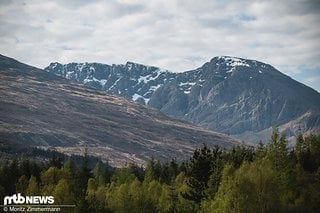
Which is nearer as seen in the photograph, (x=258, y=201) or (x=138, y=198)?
(x=258, y=201)

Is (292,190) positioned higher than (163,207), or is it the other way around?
(292,190)

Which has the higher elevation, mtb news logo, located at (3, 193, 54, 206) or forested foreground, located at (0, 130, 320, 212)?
forested foreground, located at (0, 130, 320, 212)

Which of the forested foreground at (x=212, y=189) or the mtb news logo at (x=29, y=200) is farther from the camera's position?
the mtb news logo at (x=29, y=200)

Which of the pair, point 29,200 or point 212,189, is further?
point 29,200

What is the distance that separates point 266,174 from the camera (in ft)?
228

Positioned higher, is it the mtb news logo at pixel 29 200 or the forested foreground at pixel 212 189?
the forested foreground at pixel 212 189

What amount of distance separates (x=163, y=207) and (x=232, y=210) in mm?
25498

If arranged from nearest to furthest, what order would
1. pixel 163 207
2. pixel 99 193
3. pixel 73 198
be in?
pixel 73 198
pixel 163 207
pixel 99 193

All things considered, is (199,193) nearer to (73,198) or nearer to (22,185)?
(73,198)

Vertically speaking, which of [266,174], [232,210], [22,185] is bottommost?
[22,185]

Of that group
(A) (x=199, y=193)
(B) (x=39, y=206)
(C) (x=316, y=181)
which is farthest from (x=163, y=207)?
(C) (x=316, y=181)

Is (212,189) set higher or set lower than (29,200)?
higher

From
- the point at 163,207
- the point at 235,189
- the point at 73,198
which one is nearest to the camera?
the point at 235,189

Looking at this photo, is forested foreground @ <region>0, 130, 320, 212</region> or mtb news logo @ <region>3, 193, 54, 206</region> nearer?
forested foreground @ <region>0, 130, 320, 212</region>
